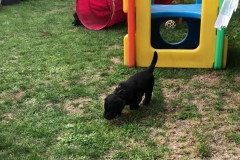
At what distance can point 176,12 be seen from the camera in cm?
453

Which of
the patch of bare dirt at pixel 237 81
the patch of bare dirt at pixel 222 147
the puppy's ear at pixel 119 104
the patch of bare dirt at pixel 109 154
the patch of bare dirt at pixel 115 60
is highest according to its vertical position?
the puppy's ear at pixel 119 104

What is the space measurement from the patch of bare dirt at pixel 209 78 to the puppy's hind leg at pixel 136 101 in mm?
1170

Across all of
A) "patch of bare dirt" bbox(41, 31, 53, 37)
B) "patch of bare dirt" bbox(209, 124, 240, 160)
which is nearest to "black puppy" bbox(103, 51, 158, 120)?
"patch of bare dirt" bbox(209, 124, 240, 160)

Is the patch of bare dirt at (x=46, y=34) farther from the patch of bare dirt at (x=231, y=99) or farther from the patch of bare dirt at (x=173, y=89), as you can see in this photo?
the patch of bare dirt at (x=231, y=99)

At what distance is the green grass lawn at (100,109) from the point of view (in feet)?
9.18

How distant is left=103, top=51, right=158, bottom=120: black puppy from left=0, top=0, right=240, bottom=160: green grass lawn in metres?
0.12

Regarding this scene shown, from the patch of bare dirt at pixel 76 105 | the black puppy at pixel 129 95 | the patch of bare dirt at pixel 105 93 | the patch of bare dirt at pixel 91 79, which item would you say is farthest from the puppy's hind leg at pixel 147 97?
the patch of bare dirt at pixel 91 79

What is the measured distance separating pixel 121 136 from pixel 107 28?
14.1 ft

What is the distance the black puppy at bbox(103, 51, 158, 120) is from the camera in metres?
3.14

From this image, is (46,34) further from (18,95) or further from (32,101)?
(32,101)

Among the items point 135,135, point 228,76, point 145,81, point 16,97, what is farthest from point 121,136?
point 228,76

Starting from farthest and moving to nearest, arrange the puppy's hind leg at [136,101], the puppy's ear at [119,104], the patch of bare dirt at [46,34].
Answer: the patch of bare dirt at [46,34] → the puppy's hind leg at [136,101] → the puppy's ear at [119,104]

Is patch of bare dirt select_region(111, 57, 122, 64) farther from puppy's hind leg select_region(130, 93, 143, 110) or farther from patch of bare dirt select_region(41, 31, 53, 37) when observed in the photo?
patch of bare dirt select_region(41, 31, 53, 37)

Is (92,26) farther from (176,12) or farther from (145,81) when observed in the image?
(145,81)
